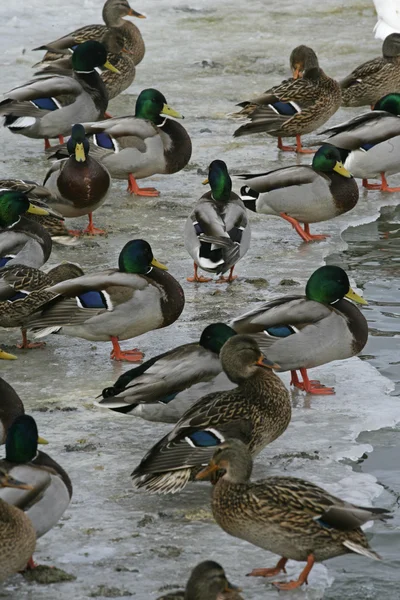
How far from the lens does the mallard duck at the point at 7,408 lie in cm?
561

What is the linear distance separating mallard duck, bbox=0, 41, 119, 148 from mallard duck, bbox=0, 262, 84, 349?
346 centimetres

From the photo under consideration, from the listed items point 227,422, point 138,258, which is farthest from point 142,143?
point 227,422

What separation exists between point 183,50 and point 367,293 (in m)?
6.19

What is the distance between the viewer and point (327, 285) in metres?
6.68

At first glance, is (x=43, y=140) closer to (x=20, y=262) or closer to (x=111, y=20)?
(x=111, y=20)

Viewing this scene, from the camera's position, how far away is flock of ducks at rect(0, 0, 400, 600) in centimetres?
476

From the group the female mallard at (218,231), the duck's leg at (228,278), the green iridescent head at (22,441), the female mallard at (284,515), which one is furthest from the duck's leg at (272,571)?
the duck's leg at (228,278)

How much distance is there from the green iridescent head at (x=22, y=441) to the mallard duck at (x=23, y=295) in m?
2.03

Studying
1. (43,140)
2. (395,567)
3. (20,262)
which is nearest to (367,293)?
(20,262)

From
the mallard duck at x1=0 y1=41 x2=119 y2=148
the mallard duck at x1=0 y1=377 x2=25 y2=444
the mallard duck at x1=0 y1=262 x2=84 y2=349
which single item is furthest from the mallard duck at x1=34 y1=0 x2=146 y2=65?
the mallard duck at x1=0 y1=377 x2=25 y2=444

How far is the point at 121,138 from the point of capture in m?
9.81

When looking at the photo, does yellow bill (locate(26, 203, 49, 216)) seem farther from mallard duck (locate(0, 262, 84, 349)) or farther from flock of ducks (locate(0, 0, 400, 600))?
mallard duck (locate(0, 262, 84, 349))

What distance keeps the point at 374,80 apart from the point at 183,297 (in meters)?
5.20

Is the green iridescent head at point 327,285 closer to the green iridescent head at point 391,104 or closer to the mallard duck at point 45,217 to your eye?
the mallard duck at point 45,217
